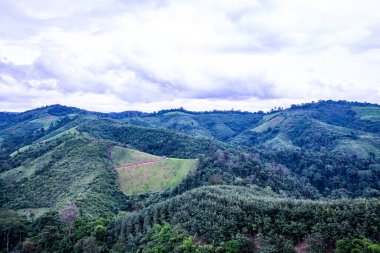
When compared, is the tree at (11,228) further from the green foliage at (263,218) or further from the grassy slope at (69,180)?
the green foliage at (263,218)

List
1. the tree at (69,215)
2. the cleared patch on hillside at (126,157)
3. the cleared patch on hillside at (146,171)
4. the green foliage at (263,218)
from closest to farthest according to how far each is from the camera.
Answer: the green foliage at (263,218) → the tree at (69,215) → the cleared patch on hillside at (146,171) → the cleared patch on hillside at (126,157)

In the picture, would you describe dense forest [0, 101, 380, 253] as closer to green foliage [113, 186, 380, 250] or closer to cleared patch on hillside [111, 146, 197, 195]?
green foliage [113, 186, 380, 250]

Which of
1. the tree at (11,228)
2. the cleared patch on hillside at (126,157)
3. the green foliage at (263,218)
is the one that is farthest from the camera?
the cleared patch on hillside at (126,157)

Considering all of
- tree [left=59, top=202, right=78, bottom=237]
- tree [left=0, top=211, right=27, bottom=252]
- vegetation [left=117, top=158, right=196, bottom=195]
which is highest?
vegetation [left=117, top=158, right=196, bottom=195]

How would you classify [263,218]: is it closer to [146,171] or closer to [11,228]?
[11,228]

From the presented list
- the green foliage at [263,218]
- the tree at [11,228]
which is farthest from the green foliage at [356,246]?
the tree at [11,228]

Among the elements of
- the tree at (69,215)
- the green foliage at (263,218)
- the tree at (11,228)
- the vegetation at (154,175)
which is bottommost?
the tree at (11,228)

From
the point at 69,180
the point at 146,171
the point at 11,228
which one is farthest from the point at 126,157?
the point at 11,228

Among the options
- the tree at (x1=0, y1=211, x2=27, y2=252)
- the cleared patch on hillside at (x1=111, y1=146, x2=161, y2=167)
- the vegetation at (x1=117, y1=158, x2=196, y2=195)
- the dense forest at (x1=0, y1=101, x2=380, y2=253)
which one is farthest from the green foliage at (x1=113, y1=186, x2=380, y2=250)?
the cleared patch on hillside at (x1=111, y1=146, x2=161, y2=167)
